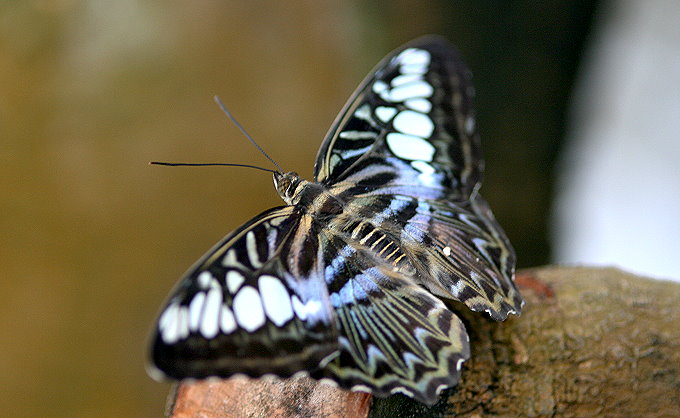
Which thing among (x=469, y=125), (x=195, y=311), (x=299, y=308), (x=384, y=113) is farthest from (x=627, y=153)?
(x=195, y=311)

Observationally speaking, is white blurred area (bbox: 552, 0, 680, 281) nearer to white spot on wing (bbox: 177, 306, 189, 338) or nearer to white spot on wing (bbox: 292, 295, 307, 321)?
white spot on wing (bbox: 292, 295, 307, 321)

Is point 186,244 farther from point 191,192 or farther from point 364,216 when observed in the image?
point 364,216

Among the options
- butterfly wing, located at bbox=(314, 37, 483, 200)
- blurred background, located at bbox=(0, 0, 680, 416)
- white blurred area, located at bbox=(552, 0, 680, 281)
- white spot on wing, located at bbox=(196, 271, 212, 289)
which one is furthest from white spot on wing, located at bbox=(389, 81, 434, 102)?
white blurred area, located at bbox=(552, 0, 680, 281)

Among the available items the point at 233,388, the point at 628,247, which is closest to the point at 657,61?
the point at 628,247

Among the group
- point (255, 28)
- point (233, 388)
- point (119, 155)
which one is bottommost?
point (233, 388)

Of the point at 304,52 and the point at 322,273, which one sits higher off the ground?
the point at 304,52

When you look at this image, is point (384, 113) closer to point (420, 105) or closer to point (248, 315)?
point (420, 105)
